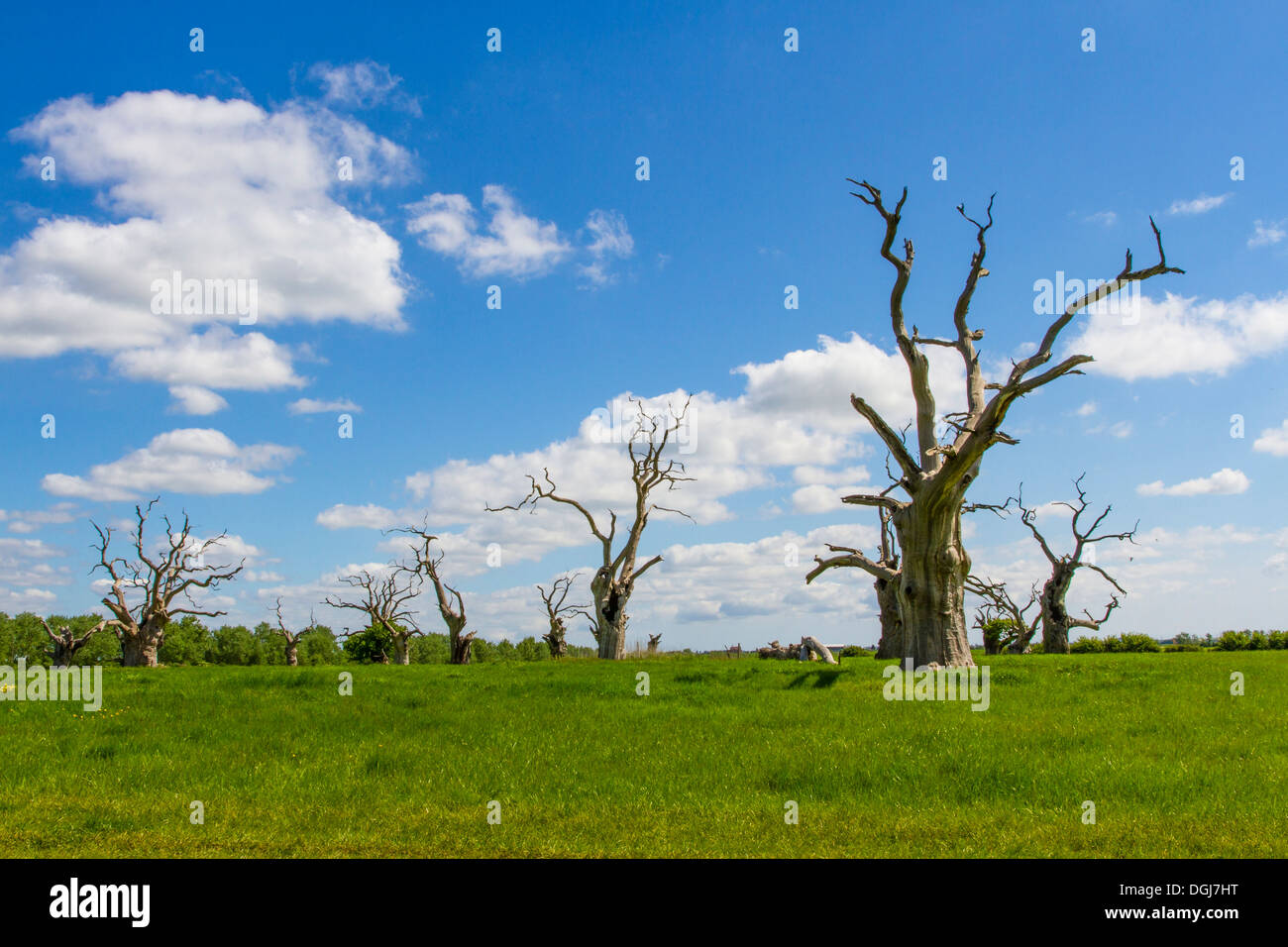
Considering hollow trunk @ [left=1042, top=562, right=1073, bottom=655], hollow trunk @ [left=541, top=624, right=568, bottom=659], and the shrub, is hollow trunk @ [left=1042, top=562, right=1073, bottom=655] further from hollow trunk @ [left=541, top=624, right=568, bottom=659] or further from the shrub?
hollow trunk @ [left=541, top=624, right=568, bottom=659]

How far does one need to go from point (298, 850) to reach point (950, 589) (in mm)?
15515

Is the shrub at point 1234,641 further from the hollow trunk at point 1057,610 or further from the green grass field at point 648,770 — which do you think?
the green grass field at point 648,770

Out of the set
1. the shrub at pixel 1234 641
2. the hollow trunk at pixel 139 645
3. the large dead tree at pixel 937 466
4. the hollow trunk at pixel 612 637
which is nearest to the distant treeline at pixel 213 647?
the hollow trunk at pixel 139 645

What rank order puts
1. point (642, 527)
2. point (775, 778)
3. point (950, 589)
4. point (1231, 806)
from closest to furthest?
point (1231, 806) < point (775, 778) < point (950, 589) < point (642, 527)

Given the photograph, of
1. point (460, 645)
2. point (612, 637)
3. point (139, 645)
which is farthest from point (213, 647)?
point (612, 637)

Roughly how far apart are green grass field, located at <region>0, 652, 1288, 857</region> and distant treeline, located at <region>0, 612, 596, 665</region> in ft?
202

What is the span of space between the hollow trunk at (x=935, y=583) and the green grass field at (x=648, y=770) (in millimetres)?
1471

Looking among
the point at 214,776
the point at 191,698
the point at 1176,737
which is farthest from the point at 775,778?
the point at 191,698

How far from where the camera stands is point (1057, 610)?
132 ft

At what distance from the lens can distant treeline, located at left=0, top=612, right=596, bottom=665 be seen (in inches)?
3307

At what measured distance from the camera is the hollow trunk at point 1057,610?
131ft

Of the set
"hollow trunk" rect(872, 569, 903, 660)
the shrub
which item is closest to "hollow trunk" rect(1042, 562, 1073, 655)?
the shrub
